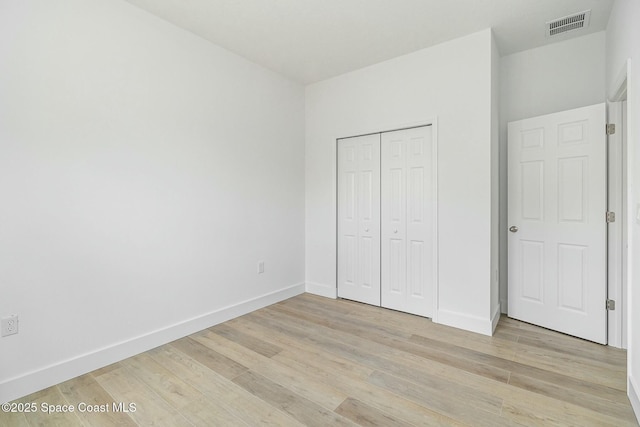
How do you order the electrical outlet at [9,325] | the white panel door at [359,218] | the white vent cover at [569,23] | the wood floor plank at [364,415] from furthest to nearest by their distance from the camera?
the white panel door at [359,218] → the white vent cover at [569,23] → the electrical outlet at [9,325] → the wood floor plank at [364,415]

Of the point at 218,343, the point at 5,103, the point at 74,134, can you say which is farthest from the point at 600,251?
the point at 5,103

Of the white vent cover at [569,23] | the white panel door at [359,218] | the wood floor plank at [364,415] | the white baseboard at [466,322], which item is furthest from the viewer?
the white panel door at [359,218]

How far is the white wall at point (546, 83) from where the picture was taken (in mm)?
2891

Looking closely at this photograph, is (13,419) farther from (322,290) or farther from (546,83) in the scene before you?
(546,83)

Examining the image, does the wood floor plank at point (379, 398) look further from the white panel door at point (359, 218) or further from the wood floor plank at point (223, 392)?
the white panel door at point (359, 218)

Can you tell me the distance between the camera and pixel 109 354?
92.7 inches

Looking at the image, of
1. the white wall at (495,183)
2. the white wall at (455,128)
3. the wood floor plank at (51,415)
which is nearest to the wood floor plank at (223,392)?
the wood floor plank at (51,415)

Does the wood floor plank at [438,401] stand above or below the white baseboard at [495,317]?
below

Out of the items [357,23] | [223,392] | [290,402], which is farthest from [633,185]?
[223,392]

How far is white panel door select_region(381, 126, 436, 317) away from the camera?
10.6ft

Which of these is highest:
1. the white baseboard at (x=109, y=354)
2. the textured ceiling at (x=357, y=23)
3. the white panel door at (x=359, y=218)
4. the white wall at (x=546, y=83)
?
the textured ceiling at (x=357, y=23)

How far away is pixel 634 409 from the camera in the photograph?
177cm

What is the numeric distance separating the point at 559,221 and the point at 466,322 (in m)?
1.24

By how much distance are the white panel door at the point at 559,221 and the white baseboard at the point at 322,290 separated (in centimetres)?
192
